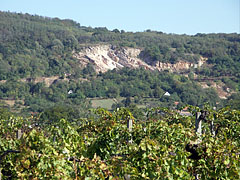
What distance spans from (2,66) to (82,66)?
12998 millimetres

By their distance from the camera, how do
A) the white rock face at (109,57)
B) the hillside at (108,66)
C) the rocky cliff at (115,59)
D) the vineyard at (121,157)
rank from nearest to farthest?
1. the vineyard at (121,157)
2. the hillside at (108,66)
3. the white rock face at (109,57)
4. the rocky cliff at (115,59)

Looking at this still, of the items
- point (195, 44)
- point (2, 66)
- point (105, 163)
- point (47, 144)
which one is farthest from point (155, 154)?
point (195, 44)

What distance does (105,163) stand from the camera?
696 cm

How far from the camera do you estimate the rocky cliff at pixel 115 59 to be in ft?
259

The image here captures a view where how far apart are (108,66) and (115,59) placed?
2.44 metres

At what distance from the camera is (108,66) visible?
81688 millimetres

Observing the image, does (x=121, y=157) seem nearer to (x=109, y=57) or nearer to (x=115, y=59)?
(x=109, y=57)

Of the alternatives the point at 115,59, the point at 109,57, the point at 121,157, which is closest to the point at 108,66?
the point at 109,57

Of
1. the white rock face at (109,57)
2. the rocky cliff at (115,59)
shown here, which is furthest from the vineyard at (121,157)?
the white rock face at (109,57)

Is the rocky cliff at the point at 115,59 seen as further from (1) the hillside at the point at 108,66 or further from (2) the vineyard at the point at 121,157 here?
(2) the vineyard at the point at 121,157

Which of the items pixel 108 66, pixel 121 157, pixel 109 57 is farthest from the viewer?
pixel 109 57

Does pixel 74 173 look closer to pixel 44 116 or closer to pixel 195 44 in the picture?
pixel 44 116

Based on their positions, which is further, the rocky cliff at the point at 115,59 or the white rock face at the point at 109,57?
the rocky cliff at the point at 115,59

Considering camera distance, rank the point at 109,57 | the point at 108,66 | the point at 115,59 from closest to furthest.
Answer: the point at 108,66 < the point at 109,57 < the point at 115,59
